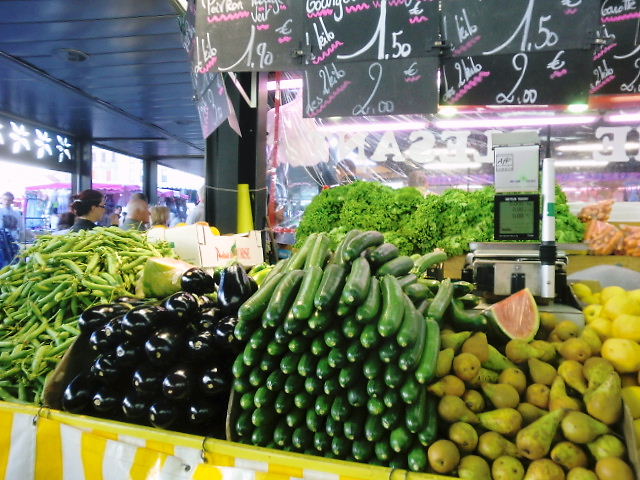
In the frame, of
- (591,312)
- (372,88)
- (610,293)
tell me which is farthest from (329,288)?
Answer: (372,88)

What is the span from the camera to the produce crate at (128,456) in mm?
1694

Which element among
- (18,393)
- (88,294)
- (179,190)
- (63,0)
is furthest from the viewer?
(179,190)

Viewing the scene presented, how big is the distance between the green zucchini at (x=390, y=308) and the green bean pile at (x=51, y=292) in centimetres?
170

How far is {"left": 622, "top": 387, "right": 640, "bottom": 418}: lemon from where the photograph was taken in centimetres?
171

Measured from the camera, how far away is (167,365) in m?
2.03

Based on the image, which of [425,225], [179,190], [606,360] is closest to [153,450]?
[606,360]

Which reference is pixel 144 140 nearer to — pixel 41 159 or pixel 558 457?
pixel 41 159

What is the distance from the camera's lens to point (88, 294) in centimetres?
283

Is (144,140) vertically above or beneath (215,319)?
above

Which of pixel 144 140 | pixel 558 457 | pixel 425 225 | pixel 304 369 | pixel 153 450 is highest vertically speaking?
pixel 144 140

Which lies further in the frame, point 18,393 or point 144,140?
point 144,140

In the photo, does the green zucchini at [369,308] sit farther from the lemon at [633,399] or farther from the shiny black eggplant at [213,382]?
the lemon at [633,399]

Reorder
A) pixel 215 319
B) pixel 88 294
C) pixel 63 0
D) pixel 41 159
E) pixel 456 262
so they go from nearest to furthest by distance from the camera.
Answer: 1. pixel 215 319
2. pixel 88 294
3. pixel 456 262
4. pixel 63 0
5. pixel 41 159

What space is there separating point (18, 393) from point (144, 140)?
38.4 ft
